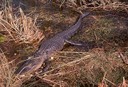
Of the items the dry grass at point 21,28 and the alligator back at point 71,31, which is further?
the alligator back at point 71,31

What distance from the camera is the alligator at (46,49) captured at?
5.08 meters

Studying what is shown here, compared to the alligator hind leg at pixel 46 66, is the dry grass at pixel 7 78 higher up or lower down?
higher up

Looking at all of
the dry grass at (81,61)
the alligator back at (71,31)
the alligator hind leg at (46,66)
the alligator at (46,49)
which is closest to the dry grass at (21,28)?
the dry grass at (81,61)

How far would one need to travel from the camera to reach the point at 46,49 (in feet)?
18.4

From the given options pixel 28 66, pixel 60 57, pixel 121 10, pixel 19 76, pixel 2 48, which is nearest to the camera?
pixel 19 76

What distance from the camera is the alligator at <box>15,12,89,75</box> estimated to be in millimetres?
5082

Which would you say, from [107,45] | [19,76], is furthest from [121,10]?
[19,76]

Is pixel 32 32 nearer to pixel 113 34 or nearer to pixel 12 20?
pixel 12 20

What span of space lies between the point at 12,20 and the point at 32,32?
0.43 metres

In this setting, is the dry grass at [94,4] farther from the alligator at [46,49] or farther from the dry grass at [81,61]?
the alligator at [46,49]

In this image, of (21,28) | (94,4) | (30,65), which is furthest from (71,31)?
(30,65)

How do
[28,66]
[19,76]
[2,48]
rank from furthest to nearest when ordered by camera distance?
[2,48] < [28,66] < [19,76]

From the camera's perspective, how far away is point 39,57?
5.27 m

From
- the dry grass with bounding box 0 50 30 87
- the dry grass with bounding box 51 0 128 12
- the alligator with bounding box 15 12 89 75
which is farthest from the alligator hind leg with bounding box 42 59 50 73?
the dry grass with bounding box 51 0 128 12
